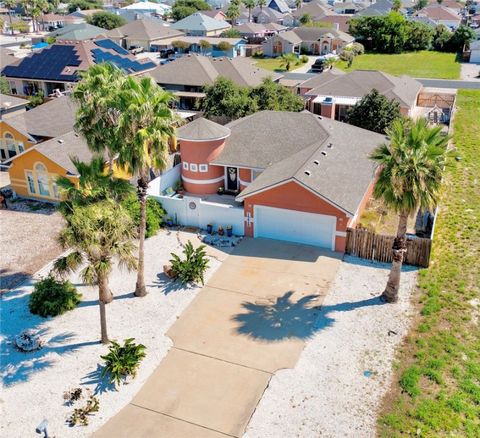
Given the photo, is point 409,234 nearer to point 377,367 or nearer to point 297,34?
point 377,367

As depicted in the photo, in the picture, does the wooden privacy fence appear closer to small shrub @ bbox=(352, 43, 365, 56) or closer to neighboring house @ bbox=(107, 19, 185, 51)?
small shrub @ bbox=(352, 43, 365, 56)

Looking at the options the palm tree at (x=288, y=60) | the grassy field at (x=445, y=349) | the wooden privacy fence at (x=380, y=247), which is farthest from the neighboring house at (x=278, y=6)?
the wooden privacy fence at (x=380, y=247)

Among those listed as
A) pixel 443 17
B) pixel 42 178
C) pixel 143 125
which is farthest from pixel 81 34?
pixel 443 17

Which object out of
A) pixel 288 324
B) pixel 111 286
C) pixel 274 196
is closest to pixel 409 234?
pixel 274 196

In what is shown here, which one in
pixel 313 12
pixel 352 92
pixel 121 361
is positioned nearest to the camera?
pixel 121 361

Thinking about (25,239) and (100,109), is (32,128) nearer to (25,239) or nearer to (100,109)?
(25,239)

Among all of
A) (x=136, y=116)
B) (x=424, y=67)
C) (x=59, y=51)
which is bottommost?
(x=424, y=67)

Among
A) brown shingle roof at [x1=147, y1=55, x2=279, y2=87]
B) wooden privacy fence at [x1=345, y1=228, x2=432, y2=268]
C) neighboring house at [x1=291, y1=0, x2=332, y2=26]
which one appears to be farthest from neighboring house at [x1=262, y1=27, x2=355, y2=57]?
wooden privacy fence at [x1=345, y1=228, x2=432, y2=268]
